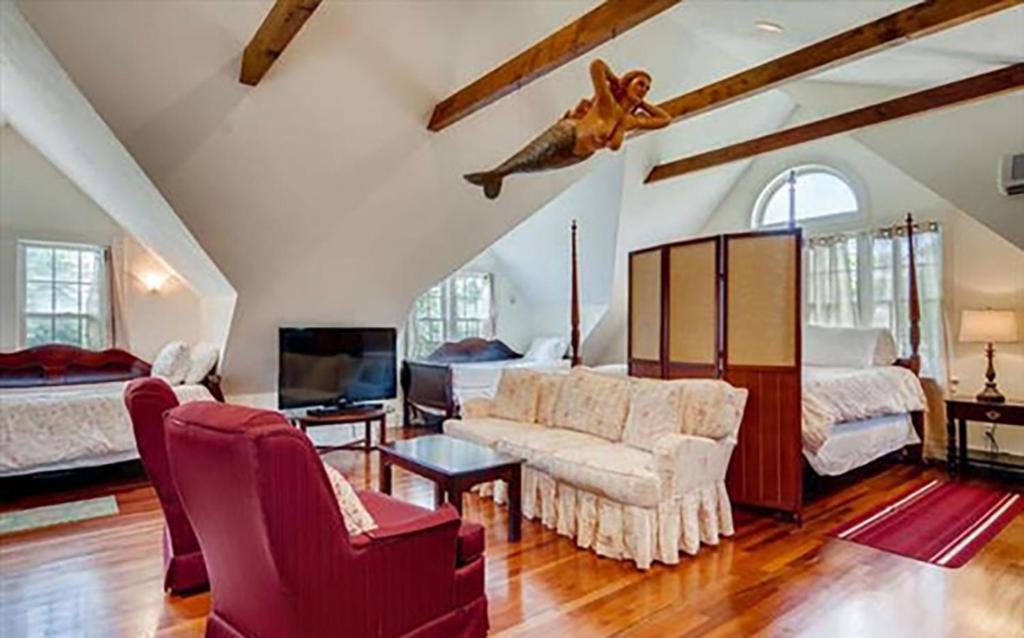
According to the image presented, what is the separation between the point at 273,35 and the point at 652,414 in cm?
304

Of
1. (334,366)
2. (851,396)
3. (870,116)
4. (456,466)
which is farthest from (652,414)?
(334,366)

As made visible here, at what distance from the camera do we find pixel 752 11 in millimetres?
3893

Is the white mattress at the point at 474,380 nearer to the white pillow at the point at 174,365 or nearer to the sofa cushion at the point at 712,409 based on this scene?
the white pillow at the point at 174,365

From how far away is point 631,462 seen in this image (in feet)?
11.5

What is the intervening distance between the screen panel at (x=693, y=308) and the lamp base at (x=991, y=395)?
2.53m

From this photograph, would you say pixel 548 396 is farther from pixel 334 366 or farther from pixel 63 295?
pixel 63 295

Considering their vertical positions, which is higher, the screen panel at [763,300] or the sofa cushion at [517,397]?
the screen panel at [763,300]

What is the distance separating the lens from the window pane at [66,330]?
6.27 m

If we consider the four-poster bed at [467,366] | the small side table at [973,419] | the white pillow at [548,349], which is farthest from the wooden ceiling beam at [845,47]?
the white pillow at [548,349]

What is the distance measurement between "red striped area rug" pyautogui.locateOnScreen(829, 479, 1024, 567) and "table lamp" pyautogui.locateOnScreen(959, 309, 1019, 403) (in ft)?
2.76

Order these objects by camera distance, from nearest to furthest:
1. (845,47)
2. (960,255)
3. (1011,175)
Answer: (845,47), (1011,175), (960,255)

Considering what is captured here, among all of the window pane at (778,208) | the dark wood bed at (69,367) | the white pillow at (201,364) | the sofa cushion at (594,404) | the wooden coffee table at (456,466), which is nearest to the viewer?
the wooden coffee table at (456,466)

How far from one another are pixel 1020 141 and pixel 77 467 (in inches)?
297

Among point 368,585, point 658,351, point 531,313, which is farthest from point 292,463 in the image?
point 531,313
